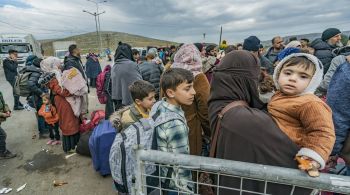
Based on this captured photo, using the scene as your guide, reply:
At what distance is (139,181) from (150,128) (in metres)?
0.83

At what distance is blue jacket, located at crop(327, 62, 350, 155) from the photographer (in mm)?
2326

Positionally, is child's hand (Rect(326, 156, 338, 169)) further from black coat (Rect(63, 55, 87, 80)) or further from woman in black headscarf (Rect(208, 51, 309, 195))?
black coat (Rect(63, 55, 87, 80))

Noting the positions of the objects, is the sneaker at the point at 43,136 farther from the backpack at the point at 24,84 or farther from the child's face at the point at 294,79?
the child's face at the point at 294,79

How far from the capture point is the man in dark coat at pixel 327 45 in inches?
189

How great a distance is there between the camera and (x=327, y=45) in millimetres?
4883

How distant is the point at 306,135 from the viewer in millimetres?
1323

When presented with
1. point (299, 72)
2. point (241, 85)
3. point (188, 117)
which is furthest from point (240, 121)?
point (188, 117)

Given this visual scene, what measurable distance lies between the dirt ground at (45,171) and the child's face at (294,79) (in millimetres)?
3007

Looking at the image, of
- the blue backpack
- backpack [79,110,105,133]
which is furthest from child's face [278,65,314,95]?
backpack [79,110,105,133]

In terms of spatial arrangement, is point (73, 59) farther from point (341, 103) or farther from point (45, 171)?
point (341, 103)

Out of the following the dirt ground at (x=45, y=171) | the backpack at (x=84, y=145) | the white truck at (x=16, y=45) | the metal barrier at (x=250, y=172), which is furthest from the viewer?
the white truck at (x=16, y=45)

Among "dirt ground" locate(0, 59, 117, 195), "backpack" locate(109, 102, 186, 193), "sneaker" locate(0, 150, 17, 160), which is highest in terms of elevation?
"backpack" locate(109, 102, 186, 193)

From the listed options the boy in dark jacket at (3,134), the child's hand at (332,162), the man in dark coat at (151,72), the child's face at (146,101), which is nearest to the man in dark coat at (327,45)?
the child's hand at (332,162)

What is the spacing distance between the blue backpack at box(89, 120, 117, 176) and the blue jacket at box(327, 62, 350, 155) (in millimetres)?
2843
